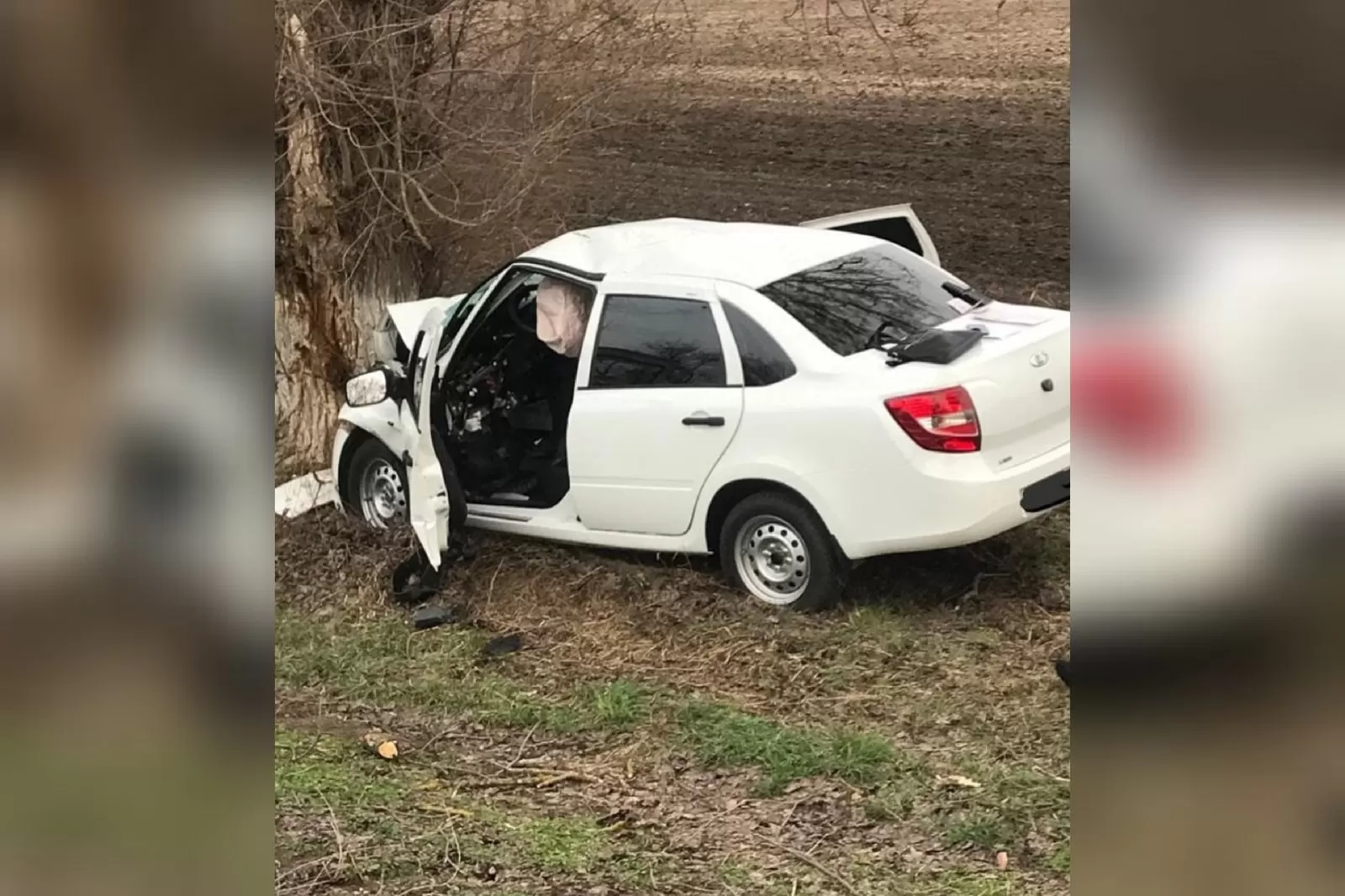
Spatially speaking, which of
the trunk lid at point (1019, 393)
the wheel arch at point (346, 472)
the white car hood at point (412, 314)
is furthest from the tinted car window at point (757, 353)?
the wheel arch at point (346, 472)

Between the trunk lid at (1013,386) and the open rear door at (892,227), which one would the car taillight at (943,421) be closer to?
the trunk lid at (1013,386)

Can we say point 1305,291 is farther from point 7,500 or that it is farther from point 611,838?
point 611,838

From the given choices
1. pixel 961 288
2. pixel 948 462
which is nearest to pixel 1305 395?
pixel 948 462

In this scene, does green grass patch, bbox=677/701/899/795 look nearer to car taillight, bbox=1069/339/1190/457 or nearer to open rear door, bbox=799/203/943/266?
open rear door, bbox=799/203/943/266

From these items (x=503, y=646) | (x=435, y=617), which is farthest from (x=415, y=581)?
(x=503, y=646)

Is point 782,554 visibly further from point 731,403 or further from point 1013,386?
point 1013,386

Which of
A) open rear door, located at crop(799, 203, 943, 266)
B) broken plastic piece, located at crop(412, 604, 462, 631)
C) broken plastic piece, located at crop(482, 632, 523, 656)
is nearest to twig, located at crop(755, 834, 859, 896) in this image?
broken plastic piece, located at crop(482, 632, 523, 656)

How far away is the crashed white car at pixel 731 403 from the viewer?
15.4ft

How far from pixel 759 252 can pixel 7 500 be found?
12.9 feet

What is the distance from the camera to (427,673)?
5434 mm

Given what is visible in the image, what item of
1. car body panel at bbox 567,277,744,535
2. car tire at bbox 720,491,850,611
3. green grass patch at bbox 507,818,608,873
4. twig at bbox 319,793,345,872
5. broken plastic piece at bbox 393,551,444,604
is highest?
car body panel at bbox 567,277,744,535

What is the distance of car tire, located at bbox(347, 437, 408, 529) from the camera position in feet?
20.5

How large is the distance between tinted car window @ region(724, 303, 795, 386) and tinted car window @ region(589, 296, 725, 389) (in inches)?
4.0

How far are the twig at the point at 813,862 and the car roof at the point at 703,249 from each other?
7.82ft
